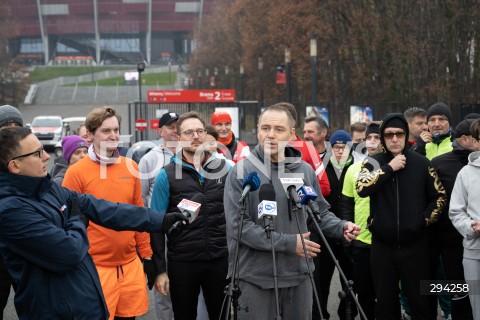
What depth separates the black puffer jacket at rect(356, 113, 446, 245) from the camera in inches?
284

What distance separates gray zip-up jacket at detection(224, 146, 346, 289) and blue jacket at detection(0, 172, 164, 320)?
108 centimetres

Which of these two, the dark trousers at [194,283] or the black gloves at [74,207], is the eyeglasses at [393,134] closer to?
the dark trousers at [194,283]

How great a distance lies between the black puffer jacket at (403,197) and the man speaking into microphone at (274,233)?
1.45 metres

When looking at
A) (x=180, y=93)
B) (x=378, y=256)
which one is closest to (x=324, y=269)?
(x=378, y=256)

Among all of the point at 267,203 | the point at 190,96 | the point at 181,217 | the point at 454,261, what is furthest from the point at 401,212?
the point at 190,96

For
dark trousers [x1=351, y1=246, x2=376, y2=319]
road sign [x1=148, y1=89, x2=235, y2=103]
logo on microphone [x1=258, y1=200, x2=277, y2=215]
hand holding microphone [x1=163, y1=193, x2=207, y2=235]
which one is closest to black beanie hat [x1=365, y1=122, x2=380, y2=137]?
dark trousers [x1=351, y1=246, x2=376, y2=319]

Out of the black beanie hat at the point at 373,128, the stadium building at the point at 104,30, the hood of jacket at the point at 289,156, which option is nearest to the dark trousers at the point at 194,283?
the hood of jacket at the point at 289,156

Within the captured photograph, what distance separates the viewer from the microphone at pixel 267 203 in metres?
5.13

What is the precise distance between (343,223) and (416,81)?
26.1 m

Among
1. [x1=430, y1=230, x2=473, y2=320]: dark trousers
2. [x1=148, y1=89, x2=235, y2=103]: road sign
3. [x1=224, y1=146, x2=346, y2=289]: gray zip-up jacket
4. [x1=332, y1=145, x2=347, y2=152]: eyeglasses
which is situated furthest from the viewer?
[x1=148, y1=89, x2=235, y2=103]: road sign

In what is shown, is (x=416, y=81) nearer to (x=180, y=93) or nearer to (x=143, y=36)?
(x=180, y=93)

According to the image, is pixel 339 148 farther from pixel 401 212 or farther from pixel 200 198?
pixel 200 198

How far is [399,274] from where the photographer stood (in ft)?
24.2

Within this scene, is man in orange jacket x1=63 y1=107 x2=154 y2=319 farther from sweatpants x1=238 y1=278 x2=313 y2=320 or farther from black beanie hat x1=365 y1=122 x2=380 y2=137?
black beanie hat x1=365 y1=122 x2=380 y2=137
